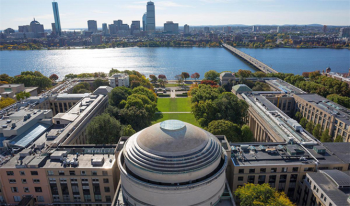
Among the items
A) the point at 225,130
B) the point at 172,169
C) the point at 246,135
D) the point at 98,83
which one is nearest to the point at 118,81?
the point at 98,83

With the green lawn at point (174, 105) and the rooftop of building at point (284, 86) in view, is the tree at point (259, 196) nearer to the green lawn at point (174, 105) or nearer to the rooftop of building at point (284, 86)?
the green lawn at point (174, 105)

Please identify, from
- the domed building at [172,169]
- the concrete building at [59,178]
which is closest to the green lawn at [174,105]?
the concrete building at [59,178]

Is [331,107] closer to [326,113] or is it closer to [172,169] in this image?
[326,113]

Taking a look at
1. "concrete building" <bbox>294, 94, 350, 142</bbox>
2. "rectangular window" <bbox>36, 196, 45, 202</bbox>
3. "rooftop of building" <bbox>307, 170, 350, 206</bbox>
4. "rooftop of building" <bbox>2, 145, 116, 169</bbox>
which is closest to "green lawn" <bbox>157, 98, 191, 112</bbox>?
"concrete building" <bbox>294, 94, 350, 142</bbox>

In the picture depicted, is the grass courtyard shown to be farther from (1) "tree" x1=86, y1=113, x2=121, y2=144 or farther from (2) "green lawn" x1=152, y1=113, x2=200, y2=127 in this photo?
(1) "tree" x1=86, y1=113, x2=121, y2=144

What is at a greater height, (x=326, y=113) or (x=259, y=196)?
(x=326, y=113)
